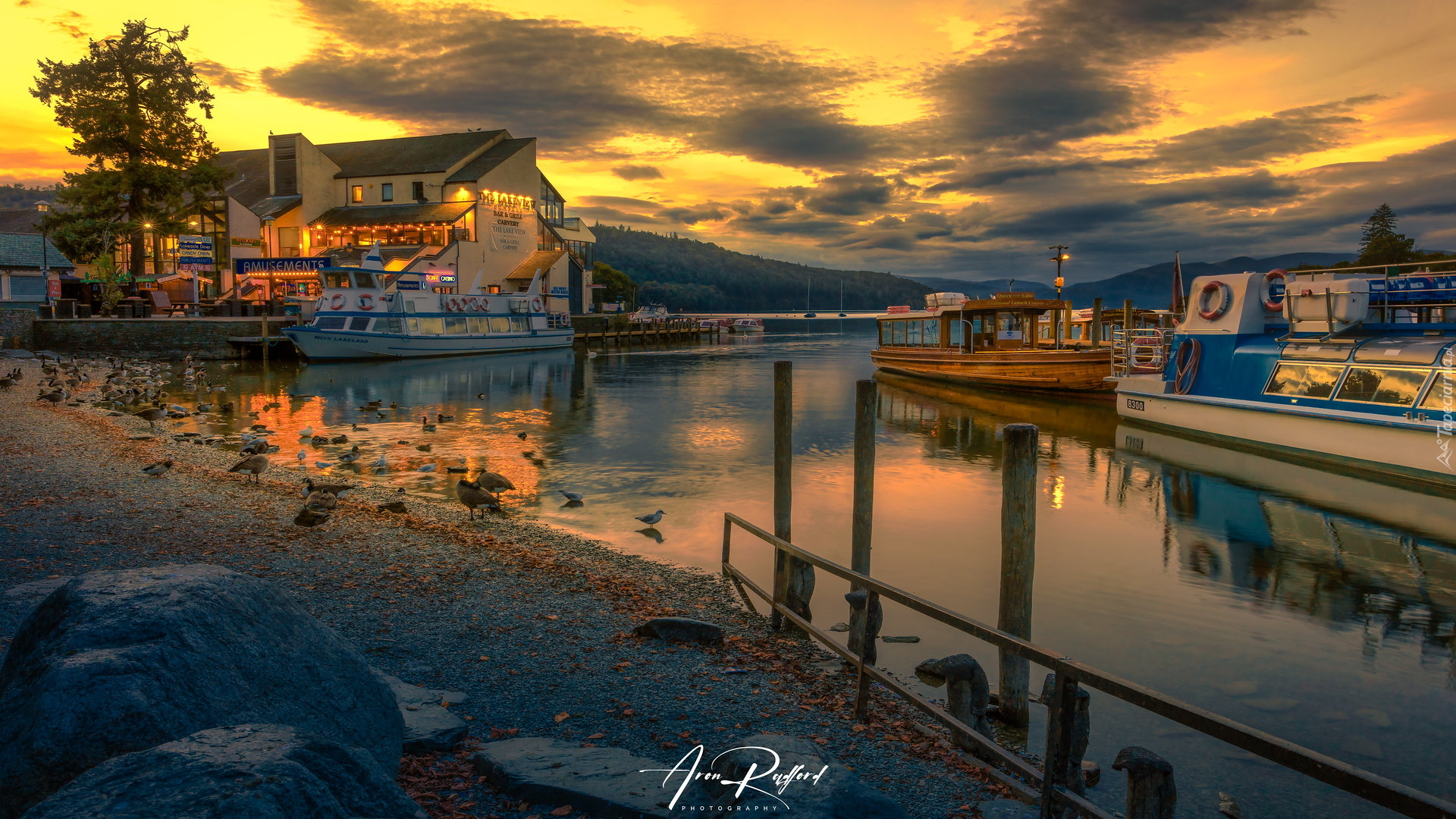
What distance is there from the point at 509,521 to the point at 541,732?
27.7 ft

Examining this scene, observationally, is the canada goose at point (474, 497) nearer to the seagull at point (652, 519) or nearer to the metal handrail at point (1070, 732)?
the seagull at point (652, 519)

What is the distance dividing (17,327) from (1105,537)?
53268 millimetres

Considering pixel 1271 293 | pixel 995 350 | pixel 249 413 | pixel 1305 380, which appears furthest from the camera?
pixel 995 350

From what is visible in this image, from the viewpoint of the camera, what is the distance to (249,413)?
88.3 ft

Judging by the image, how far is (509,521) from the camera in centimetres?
1368

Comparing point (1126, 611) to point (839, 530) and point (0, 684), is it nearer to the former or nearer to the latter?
point (839, 530)

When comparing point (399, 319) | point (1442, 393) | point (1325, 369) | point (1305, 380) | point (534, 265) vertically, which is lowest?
point (1442, 393)

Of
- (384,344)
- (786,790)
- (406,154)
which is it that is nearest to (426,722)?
(786,790)

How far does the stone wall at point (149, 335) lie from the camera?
44250mm

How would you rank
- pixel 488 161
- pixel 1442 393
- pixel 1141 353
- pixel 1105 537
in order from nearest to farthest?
pixel 1105 537 < pixel 1442 393 < pixel 1141 353 < pixel 488 161

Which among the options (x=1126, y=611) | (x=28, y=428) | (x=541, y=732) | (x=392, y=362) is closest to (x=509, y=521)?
(x=541, y=732)

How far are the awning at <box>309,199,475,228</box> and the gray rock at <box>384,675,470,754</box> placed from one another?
59.4m

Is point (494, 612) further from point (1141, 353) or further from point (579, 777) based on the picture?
point (1141, 353)

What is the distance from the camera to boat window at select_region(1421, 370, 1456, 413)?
56.4 feet
